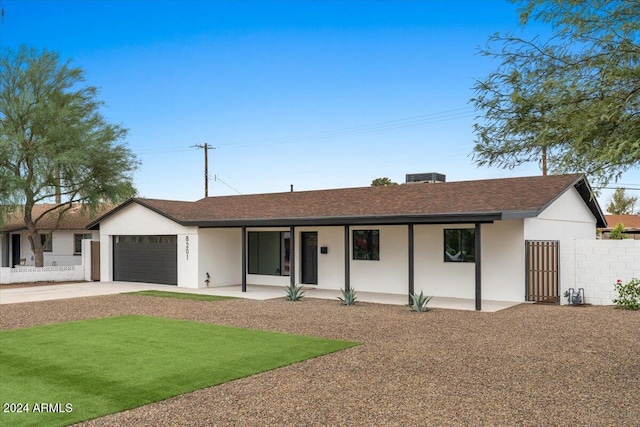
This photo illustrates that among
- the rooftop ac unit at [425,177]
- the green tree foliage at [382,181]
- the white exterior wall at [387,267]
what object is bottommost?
the white exterior wall at [387,267]

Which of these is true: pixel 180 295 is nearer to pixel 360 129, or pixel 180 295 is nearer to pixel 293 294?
pixel 293 294

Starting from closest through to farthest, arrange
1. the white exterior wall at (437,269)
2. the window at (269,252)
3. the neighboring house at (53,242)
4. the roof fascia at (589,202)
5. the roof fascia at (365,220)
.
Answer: the roof fascia at (365,220) → the white exterior wall at (437,269) → the roof fascia at (589,202) → the window at (269,252) → the neighboring house at (53,242)

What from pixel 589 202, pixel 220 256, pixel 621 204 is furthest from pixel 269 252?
pixel 621 204

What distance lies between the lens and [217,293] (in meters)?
19.5

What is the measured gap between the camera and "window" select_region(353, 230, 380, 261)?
1956 cm

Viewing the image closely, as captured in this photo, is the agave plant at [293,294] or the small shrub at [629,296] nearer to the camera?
the small shrub at [629,296]

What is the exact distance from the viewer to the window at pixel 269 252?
21.9 metres

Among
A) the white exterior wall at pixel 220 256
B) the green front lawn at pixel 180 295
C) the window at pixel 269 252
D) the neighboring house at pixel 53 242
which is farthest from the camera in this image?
the neighboring house at pixel 53 242

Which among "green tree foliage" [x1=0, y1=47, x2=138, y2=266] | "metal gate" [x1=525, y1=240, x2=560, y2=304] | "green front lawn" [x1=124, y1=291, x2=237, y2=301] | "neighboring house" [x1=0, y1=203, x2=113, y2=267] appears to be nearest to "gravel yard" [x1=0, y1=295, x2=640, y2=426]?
"metal gate" [x1=525, y1=240, x2=560, y2=304]

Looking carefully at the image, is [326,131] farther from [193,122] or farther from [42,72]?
[42,72]

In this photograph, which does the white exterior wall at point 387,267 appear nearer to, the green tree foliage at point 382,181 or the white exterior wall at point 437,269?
the white exterior wall at point 437,269

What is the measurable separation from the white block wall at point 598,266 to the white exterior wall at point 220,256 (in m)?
12.4

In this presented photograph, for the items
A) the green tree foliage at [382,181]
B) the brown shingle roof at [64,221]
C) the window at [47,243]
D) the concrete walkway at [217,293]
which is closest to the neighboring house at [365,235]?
the concrete walkway at [217,293]

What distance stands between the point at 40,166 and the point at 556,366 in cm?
2501
